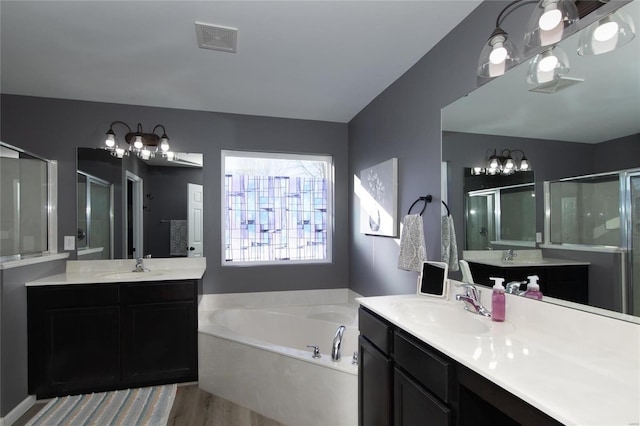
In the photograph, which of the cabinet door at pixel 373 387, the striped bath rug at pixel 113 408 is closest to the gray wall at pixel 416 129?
the cabinet door at pixel 373 387

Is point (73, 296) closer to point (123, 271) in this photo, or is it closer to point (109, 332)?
point (109, 332)

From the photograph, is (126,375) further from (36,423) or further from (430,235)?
(430,235)

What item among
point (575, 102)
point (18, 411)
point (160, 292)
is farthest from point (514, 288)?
point (18, 411)

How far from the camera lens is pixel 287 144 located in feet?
11.7

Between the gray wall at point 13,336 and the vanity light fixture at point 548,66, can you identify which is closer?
the vanity light fixture at point 548,66

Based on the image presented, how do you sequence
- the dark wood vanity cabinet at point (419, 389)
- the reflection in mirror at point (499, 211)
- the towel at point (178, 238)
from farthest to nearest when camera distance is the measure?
the towel at point (178, 238) → the reflection in mirror at point (499, 211) → the dark wood vanity cabinet at point (419, 389)

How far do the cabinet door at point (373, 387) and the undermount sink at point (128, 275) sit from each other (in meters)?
1.95

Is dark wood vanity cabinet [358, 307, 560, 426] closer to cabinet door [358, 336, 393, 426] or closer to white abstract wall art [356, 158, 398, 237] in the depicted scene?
cabinet door [358, 336, 393, 426]

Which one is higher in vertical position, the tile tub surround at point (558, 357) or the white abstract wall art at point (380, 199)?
the white abstract wall art at point (380, 199)

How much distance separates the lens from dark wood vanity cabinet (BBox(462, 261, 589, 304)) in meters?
1.28

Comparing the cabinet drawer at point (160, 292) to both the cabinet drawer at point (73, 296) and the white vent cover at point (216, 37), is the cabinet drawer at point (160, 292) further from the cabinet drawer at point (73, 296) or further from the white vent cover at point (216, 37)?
the white vent cover at point (216, 37)

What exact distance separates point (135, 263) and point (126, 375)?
0.98 meters

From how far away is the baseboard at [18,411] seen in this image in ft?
7.24

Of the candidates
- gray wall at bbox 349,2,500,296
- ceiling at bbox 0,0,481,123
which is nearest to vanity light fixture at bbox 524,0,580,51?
gray wall at bbox 349,2,500,296
